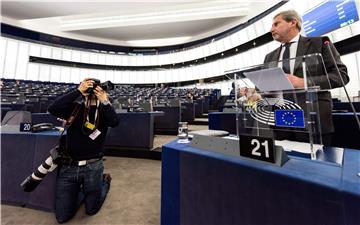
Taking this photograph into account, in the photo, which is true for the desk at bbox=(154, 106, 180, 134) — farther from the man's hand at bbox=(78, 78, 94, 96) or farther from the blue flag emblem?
the blue flag emblem

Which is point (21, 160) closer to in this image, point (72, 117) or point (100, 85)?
point (72, 117)

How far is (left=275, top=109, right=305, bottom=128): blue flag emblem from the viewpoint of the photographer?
74 cm

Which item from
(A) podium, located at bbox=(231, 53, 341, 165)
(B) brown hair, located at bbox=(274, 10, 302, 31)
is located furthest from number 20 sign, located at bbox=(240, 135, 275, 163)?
(B) brown hair, located at bbox=(274, 10, 302, 31)

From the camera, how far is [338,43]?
257 inches

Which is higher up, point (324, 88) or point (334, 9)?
point (334, 9)

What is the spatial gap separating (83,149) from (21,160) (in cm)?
64

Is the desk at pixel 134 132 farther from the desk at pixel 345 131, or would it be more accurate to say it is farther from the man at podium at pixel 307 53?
the desk at pixel 345 131

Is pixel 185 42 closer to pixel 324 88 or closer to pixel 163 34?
pixel 163 34

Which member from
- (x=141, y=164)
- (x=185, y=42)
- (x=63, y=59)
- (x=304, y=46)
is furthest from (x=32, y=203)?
(x=185, y=42)

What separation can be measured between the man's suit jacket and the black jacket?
4.33 ft

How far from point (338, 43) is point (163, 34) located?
39.9ft

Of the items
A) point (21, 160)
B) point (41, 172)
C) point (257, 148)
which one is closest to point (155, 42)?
point (21, 160)

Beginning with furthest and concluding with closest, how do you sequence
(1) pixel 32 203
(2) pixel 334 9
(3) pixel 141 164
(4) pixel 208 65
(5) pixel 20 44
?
(4) pixel 208 65 < (5) pixel 20 44 < (2) pixel 334 9 < (3) pixel 141 164 < (1) pixel 32 203

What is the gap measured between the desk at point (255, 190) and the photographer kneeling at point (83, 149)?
2.59 ft
